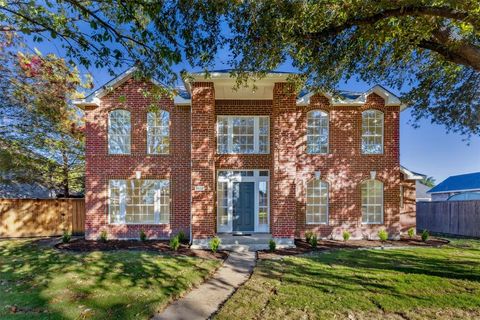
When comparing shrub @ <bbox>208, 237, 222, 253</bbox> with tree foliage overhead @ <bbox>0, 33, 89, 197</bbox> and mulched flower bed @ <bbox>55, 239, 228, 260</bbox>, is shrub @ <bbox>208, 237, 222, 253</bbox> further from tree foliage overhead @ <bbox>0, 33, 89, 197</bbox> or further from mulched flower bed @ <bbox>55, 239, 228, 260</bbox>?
tree foliage overhead @ <bbox>0, 33, 89, 197</bbox>

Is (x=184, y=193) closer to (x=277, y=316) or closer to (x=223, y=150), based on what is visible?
(x=223, y=150)

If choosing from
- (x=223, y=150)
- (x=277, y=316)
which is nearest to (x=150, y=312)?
(x=277, y=316)

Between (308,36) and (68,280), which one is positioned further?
(308,36)

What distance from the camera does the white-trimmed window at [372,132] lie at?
11898mm

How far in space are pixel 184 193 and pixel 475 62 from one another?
31.1 ft

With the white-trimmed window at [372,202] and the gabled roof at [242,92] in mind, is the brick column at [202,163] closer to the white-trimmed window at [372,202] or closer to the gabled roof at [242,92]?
the gabled roof at [242,92]

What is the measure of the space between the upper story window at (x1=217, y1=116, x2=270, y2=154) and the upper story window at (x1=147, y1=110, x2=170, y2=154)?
6.84 ft

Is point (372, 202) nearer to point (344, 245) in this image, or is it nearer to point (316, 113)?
point (344, 245)

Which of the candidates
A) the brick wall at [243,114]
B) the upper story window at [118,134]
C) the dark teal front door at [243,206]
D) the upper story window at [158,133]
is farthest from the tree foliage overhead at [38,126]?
the dark teal front door at [243,206]

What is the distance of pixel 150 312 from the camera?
4574 millimetres

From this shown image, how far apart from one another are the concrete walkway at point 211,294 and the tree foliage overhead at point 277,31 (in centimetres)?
420

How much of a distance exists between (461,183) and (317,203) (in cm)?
2251

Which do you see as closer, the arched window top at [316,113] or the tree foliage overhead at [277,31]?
the tree foliage overhead at [277,31]

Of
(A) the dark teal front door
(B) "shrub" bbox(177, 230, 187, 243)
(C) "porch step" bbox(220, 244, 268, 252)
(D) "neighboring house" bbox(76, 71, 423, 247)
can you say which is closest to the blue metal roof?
(D) "neighboring house" bbox(76, 71, 423, 247)
